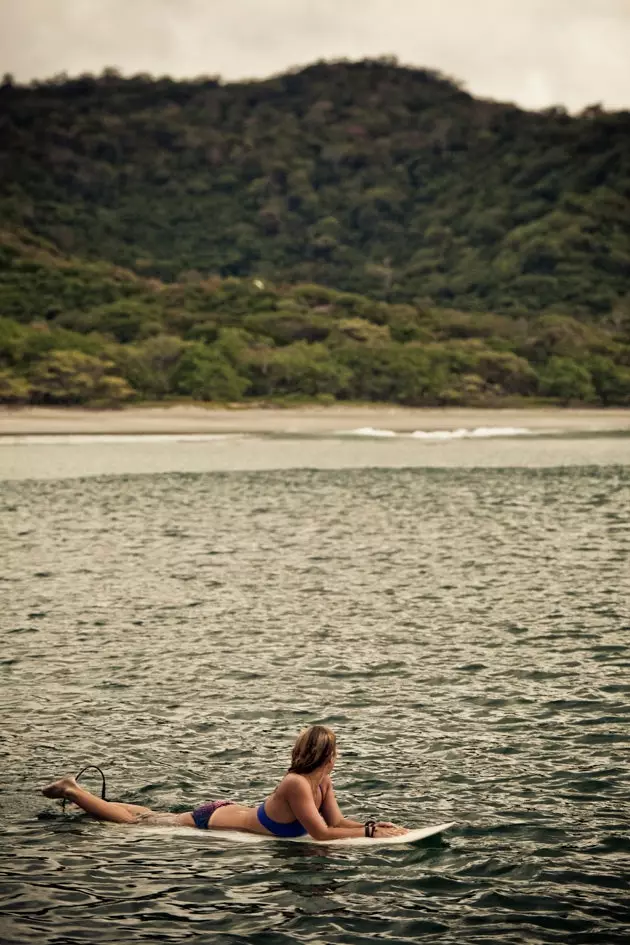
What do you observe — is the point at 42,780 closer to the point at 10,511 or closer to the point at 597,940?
the point at 597,940

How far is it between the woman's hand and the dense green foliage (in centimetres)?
9472

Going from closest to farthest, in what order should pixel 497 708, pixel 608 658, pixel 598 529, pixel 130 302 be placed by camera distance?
1. pixel 497 708
2. pixel 608 658
3. pixel 598 529
4. pixel 130 302

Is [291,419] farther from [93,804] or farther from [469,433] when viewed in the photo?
[93,804]

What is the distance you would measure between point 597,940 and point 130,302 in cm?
14383

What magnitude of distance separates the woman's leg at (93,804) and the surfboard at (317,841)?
23cm

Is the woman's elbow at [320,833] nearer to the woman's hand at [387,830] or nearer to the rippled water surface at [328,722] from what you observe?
the rippled water surface at [328,722]

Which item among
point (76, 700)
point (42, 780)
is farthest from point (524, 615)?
point (42, 780)

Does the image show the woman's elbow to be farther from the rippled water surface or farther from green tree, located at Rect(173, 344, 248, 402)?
green tree, located at Rect(173, 344, 248, 402)

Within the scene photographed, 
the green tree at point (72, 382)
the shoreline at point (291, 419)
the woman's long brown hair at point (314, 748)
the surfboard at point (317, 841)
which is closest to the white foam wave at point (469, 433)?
the shoreline at point (291, 419)

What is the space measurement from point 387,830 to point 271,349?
A: 11551 cm

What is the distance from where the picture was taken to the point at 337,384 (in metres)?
118

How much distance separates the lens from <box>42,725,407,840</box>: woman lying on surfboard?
12336mm

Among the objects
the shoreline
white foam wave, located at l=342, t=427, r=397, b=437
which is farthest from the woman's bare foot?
white foam wave, located at l=342, t=427, r=397, b=437

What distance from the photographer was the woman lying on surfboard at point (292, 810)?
40.5 feet
